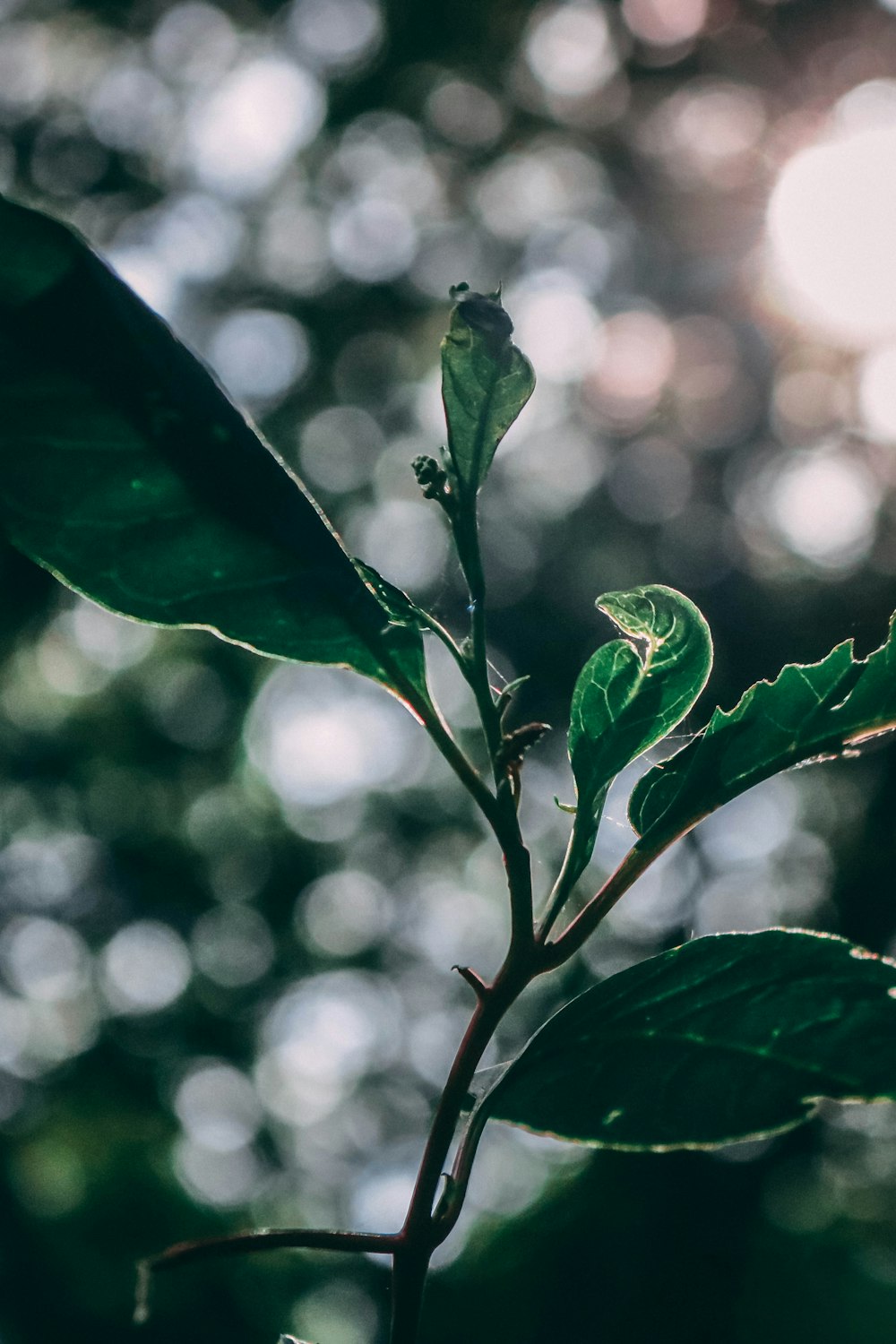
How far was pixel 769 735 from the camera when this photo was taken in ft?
2.57

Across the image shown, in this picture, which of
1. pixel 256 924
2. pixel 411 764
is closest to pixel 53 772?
pixel 256 924

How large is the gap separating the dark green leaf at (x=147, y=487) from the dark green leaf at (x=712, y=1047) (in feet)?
0.95

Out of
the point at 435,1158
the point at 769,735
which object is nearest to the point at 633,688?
the point at 769,735

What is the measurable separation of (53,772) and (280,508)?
14.7 meters

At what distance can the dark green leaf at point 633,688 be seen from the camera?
0.79m

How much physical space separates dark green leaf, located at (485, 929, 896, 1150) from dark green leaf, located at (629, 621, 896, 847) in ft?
0.37

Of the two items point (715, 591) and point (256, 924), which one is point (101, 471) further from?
point (256, 924)

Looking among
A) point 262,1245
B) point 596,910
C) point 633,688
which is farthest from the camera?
point 633,688

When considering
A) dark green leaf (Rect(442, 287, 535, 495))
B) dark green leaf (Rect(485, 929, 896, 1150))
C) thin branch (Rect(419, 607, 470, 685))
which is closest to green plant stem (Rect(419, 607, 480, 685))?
thin branch (Rect(419, 607, 470, 685))

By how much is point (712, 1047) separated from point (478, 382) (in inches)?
20.7

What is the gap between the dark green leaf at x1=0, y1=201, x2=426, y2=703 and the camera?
0.67 meters

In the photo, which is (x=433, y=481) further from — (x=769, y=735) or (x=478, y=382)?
(x=769, y=735)

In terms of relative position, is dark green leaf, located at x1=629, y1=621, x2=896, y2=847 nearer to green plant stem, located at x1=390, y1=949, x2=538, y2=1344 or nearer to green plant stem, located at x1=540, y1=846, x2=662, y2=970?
green plant stem, located at x1=540, y1=846, x2=662, y2=970

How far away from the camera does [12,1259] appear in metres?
12.1
